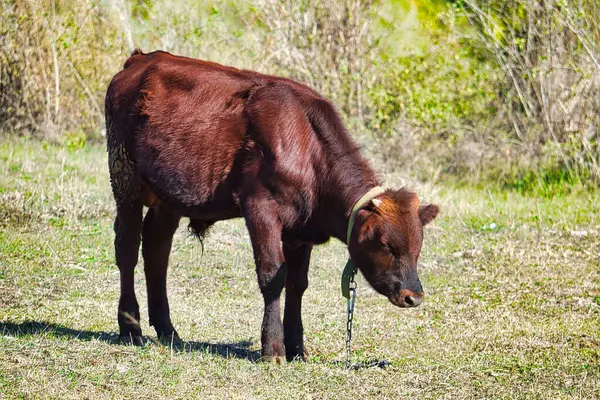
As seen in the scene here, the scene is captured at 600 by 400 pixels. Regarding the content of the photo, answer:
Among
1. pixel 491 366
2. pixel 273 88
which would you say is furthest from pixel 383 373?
pixel 273 88

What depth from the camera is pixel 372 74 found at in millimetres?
15883

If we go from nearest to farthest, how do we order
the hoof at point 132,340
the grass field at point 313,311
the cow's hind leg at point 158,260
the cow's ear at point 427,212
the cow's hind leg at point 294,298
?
the grass field at point 313,311
the cow's ear at point 427,212
the cow's hind leg at point 294,298
the hoof at point 132,340
the cow's hind leg at point 158,260

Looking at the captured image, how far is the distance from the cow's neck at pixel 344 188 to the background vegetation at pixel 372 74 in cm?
825

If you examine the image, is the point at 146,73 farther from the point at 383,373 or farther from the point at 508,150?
the point at 508,150

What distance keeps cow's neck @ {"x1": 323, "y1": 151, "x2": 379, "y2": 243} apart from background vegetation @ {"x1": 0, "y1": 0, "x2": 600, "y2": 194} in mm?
8251

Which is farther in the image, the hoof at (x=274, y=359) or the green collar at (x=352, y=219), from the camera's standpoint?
the hoof at (x=274, y=359)

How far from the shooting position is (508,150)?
50.7ft

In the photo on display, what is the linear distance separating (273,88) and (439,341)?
244cm

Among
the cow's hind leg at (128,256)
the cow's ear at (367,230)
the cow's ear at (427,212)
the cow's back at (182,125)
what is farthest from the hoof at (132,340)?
the cow's ear at (427,212)

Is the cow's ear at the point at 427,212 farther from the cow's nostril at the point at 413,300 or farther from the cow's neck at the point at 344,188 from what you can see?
the cow's nostril at the point at 413,300

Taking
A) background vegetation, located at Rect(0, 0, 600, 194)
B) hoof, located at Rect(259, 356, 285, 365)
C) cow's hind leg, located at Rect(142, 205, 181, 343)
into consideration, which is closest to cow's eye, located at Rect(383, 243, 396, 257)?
hoof, located at Rect(259, 356, 285, 365)

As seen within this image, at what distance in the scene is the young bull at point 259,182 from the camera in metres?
6.38

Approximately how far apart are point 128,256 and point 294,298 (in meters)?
1.38

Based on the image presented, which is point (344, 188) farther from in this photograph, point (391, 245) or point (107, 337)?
point (107, 337)
